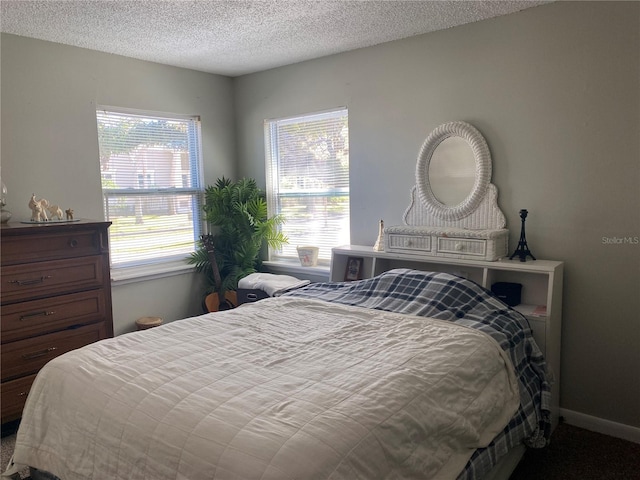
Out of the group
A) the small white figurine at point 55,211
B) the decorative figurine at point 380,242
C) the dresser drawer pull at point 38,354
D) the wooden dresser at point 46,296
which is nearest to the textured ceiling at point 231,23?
the small white figurine at point 55,211

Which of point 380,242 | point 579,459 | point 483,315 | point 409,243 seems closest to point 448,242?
point 409,243

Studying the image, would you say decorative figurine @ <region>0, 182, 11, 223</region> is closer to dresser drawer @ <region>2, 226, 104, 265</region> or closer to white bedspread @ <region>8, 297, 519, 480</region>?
dresser drawer @ <region>2, 226, 104, 265</region>

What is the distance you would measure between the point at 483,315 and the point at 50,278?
8.11 feet

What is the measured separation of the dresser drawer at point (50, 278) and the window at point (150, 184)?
723mm

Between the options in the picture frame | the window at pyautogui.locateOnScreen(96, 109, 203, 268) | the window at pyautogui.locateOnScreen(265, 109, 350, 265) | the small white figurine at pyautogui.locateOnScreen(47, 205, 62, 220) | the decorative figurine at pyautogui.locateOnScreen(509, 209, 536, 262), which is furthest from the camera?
the window at pyautogui.locateOnScreen(265, 109, 350, 265)

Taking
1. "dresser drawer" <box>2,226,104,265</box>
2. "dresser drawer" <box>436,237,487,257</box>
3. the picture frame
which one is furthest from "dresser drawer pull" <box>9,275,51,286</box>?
"dresser drawer" <box>436,237,487,257</box>

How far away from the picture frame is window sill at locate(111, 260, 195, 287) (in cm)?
143

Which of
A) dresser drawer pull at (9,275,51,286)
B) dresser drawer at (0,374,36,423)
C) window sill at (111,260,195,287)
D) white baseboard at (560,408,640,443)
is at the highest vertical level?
dresser drawer pull at (9,275,51,286)

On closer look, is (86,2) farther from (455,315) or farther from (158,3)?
(455,315)

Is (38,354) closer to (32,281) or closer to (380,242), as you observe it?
(32,281)

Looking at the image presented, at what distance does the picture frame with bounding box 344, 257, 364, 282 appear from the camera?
142 inches

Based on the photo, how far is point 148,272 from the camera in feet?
12.6

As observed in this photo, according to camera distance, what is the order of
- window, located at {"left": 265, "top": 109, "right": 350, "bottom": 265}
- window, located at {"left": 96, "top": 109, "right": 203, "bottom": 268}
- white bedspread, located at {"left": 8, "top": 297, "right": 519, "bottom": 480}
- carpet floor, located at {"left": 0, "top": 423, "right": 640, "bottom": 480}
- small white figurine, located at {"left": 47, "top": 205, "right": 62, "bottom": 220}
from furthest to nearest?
window, located at {"left": 265, "top": 109, "right": 350, "bottom": 265} → window, located at {"left": 96, "top": 109, "right": 203, "bottom": 268} → small white figurine, located at {"left": 47, "top": 205, "right": 62, "bottom": 220} → carpet floor, located at {"left": 0, "top": 423, "right": 640, "bottom": 480} → white bedspread, located at {"left": 8, "top": 297, "right": 519, "bottom": 480}

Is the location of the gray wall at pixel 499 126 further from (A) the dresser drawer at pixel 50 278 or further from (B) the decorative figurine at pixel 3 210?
(A) the dresser drawer at pixel 50 278
